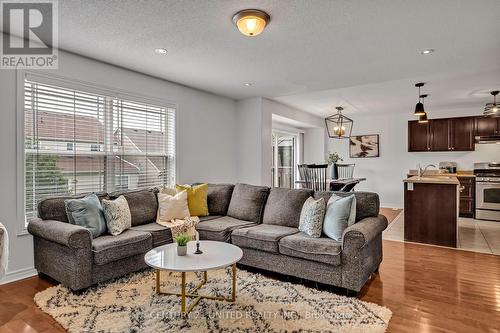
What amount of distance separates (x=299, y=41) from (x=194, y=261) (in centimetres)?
242

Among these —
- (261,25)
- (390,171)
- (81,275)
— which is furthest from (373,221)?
(390,171)

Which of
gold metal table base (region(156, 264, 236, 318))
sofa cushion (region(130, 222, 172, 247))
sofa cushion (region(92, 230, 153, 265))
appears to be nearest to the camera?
gold metal table base (region(156, 264, 236, 318))

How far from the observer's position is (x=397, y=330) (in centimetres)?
213

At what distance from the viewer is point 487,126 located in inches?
251

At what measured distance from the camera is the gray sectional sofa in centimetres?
262

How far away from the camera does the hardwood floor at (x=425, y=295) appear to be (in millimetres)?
2213

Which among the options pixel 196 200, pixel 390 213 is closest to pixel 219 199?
pixel 196 200

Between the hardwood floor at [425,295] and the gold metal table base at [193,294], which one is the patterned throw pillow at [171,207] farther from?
the hardwood floor at [425,295]

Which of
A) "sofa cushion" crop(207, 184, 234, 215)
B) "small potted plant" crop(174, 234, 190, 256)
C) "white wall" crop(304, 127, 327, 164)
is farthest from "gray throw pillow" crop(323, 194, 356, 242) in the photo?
A: "white wall" crop(304, 127, 327, 164)

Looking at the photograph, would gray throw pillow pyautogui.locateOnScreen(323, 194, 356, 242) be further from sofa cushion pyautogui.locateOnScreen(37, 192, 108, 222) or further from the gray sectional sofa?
sofa cushion pyautogui.locateOnScreen(37, 192, 108, 222)

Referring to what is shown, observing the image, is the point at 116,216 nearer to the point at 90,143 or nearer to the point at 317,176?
the point at 90,143

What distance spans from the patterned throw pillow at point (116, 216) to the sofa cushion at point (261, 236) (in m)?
1.21

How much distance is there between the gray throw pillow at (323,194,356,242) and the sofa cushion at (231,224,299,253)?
437 millimetres

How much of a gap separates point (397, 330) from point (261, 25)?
2.64 meters
